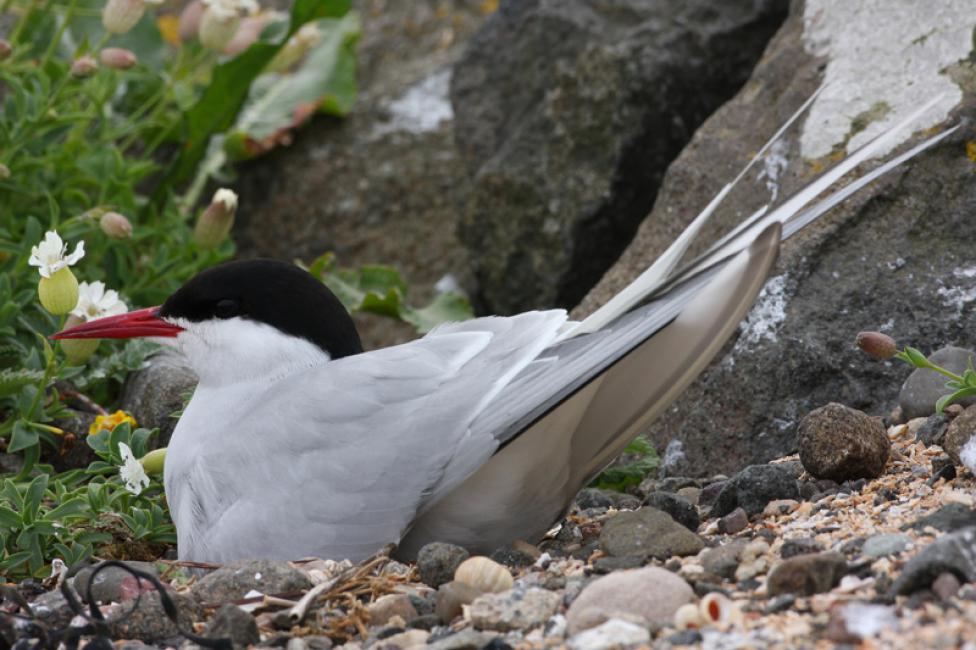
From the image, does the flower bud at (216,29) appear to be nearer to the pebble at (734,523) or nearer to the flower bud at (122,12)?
the flower bud at (122,12)

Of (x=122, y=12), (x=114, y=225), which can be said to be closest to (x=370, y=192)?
(x=122, y=12)

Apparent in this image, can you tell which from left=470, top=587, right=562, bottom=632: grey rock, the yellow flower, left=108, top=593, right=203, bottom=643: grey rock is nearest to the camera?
left=470, top=587, right=562, bottom=632: grey rock

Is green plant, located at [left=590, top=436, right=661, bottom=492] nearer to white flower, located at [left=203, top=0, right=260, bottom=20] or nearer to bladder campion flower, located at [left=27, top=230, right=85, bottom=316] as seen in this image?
bladder campion flower, located at [left=27, top=230, right=85, bottom=316]

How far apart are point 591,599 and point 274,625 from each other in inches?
24.2

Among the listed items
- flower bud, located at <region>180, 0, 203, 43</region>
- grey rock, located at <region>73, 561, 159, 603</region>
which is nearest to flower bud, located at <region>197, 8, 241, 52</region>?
flower bud, located at <region>180, 0, 203, 43</region>

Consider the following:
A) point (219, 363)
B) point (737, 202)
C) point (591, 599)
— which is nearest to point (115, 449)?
point (219, 363)

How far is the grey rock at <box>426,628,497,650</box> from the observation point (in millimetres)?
2203

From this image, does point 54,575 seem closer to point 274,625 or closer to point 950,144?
point 274,625

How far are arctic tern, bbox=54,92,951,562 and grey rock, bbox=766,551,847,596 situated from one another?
581 millimetres

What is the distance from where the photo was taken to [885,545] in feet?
7.68

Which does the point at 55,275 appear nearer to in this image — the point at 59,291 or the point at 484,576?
the point at 59,291

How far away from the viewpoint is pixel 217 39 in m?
4.96

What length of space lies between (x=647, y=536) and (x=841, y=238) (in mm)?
1529

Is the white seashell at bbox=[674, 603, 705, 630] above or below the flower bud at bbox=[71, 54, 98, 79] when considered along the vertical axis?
below
